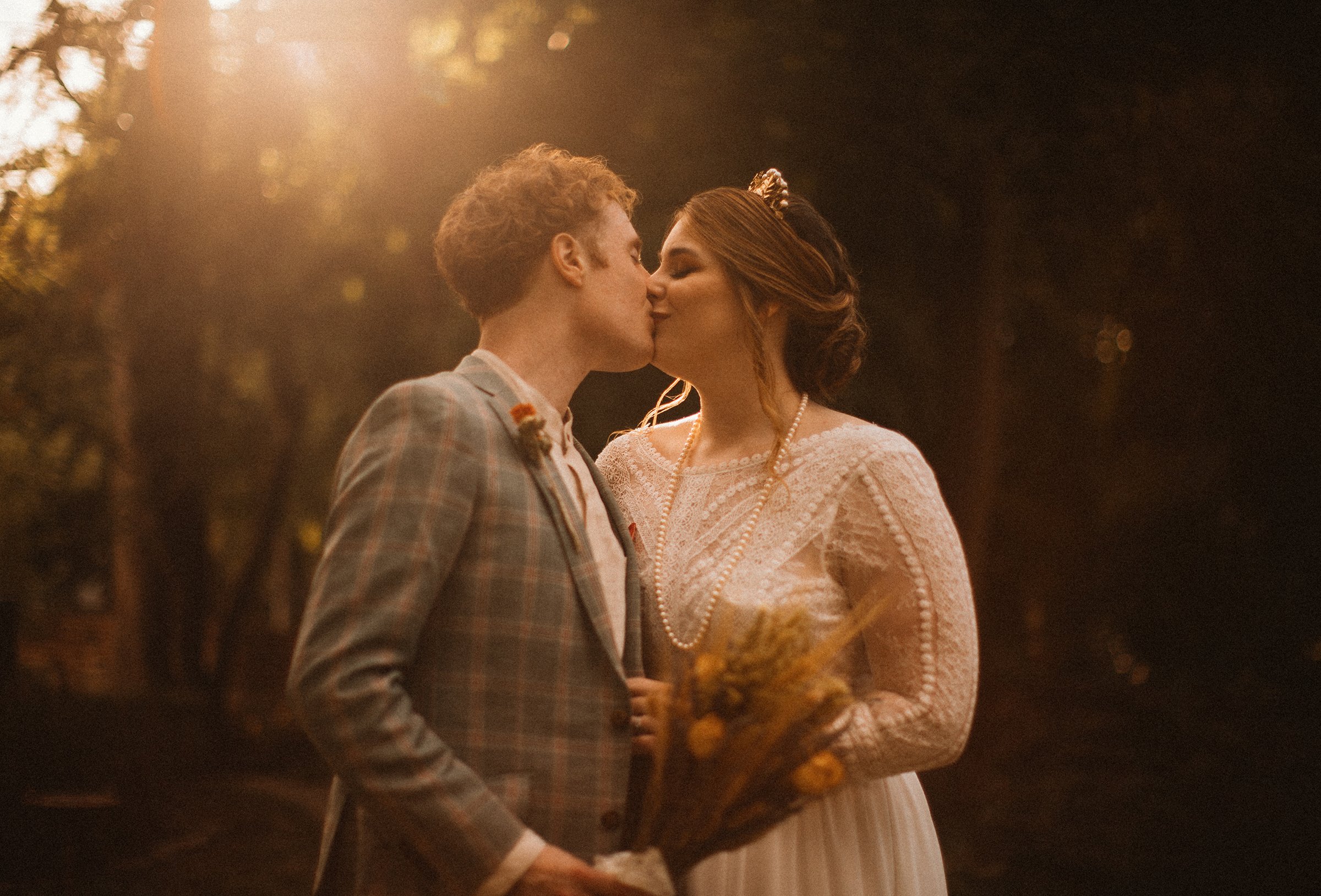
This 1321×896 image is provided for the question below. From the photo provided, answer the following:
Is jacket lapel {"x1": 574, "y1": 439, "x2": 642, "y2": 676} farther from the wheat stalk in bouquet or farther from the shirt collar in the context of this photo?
the wheat stalk in bouquet

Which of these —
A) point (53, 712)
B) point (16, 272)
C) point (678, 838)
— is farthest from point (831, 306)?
point (53, 712)

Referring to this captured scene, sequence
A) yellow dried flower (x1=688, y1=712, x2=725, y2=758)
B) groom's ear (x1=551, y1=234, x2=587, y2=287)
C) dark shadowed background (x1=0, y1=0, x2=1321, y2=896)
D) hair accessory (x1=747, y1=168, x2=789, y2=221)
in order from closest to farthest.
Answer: yellow dried flower (x1=688, y1=712, x2=725, y2=758)
groom's ear (x1=551, y1=234, x2=587, y2=287)
hair accessory (x1=747, y1=168, x2=789, y2=221)
dark shadowed background (x1=0, y1=0, x2=1321, y2=896)

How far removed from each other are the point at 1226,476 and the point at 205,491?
8553 millimetres

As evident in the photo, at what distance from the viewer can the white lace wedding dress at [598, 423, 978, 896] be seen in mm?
2566

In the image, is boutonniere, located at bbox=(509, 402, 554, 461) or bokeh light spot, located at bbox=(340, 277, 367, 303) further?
bokeh light spot, located at bbox=(340, 277, 367, 303)

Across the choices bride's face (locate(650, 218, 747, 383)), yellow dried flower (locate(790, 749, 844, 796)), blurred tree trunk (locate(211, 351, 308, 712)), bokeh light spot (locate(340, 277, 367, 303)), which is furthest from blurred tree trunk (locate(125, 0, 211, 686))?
yellow dried flower (locate(790, 749, 844, 796))

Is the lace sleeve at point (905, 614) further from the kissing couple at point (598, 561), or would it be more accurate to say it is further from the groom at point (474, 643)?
the groom at point (474, 643)

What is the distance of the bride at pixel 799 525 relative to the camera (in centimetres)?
260

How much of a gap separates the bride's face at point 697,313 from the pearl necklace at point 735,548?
304 mm

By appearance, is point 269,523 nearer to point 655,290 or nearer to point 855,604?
point 655,290

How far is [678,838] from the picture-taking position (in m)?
1.96

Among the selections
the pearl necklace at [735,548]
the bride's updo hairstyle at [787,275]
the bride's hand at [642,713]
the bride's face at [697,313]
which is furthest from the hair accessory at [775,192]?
the bride's hand at [642,713]

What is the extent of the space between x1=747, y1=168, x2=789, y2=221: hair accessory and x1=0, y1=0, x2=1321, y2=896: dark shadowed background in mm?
2203

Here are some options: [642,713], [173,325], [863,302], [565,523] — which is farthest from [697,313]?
[173,325]
